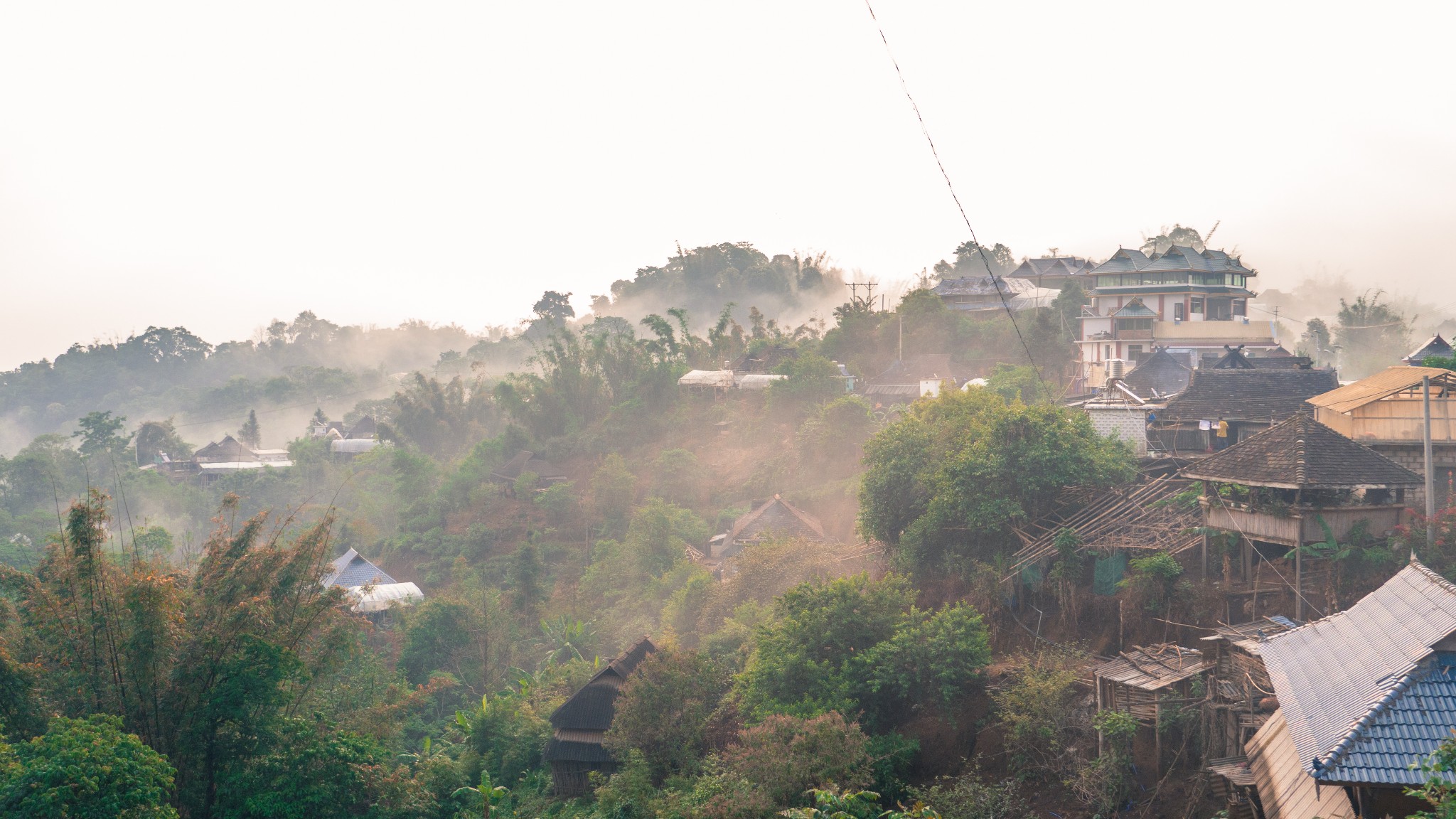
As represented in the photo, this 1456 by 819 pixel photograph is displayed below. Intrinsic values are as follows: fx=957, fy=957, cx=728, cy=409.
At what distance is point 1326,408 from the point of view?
663 inches

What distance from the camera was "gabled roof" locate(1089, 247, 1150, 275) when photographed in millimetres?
33312

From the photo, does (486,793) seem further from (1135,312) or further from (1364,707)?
(1135,312)

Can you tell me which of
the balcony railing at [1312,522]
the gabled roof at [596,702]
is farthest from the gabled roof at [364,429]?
the balcony railing at [1312,522]

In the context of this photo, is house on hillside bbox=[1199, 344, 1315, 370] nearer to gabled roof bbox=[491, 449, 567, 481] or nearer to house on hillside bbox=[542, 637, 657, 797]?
house on hillside bbox=[542, 637, 657, 797]

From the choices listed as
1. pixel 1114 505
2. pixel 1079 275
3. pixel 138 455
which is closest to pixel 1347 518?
pixel 1114 505

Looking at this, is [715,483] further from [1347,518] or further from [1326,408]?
[1347,518]

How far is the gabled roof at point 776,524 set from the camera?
26.1 m

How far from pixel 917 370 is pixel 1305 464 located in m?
23.9

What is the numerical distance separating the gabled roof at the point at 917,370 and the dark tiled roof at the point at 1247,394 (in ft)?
Answer: 49.0

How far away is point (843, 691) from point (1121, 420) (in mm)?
10535

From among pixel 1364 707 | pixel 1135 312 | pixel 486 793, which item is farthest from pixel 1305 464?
pixel 1135 312

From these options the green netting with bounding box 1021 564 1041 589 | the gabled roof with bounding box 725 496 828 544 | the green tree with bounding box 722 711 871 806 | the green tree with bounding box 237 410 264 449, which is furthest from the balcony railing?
the green tree with bounding box 237 410 264 449

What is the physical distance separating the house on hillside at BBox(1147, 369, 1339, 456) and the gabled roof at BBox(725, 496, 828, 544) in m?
9.42

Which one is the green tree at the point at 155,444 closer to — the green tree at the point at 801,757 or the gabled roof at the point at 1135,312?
the gabled roof at the point at 1135,312
